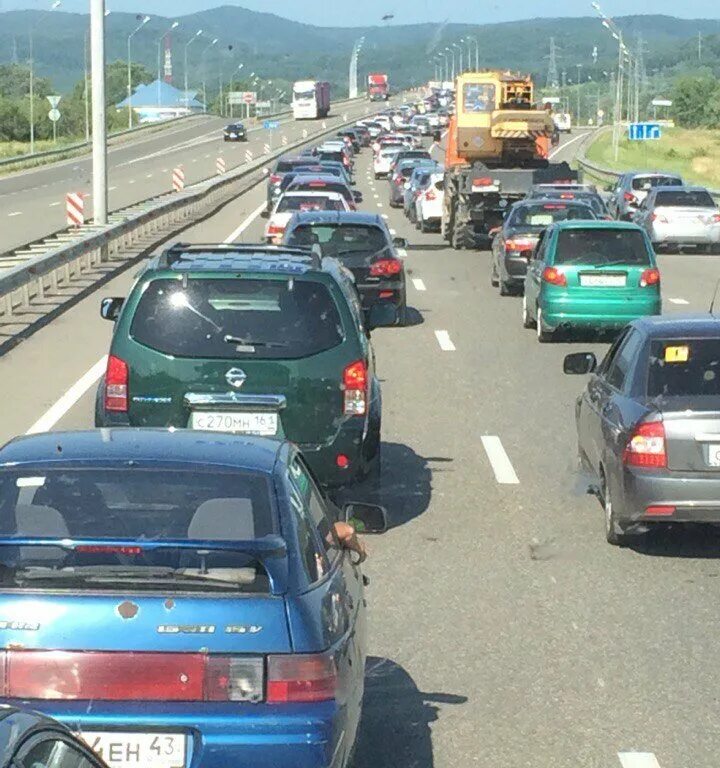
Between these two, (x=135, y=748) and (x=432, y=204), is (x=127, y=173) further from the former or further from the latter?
(x=135, y=748)

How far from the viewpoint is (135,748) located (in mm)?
5180

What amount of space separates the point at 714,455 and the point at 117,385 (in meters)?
3.48

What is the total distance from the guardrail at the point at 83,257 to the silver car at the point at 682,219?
10944 mm

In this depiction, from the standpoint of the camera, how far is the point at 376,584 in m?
9.98

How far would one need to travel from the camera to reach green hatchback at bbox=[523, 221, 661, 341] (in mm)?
22547

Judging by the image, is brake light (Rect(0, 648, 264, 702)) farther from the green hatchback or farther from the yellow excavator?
the yellow excavator

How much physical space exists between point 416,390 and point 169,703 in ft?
43.1

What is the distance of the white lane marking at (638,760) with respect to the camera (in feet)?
22.6

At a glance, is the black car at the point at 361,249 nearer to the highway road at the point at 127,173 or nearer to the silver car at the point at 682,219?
the highway road at the point at 127,173

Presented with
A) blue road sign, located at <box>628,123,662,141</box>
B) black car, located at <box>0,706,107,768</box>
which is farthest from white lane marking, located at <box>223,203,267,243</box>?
black car, located at <box>0,706,107,768</box>

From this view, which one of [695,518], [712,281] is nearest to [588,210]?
[712,281]

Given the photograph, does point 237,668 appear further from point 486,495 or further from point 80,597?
point 486,495

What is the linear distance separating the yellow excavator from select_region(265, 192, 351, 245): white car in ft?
24.0

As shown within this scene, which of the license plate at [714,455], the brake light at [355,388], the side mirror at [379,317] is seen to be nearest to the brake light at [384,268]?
the side mirror at [379,317]
